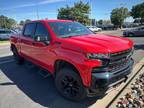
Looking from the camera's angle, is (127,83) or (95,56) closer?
(95,56)

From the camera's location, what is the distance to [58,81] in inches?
200

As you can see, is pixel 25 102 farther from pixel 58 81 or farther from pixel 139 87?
pixel 139 87

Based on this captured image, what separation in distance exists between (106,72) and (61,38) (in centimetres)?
154

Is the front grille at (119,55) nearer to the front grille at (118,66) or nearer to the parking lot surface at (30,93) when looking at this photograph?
the front grille at (118,66)

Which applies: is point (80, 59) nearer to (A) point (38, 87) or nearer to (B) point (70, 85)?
(B) point (70, 85)

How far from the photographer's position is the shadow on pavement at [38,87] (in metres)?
4.81

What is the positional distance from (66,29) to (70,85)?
1733 mm

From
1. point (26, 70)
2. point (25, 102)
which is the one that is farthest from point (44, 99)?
point (26, 70)

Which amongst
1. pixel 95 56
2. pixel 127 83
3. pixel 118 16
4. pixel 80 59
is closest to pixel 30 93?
pixel 80 59

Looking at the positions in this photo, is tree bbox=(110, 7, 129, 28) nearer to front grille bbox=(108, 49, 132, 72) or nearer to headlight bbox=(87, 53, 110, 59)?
front grille bbox=(108, 49, 132, 72)

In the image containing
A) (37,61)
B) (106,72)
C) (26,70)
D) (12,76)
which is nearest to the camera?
(106,72)

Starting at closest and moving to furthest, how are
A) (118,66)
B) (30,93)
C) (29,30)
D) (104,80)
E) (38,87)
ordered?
1. (104,80)
2. (118,66)
3. (30,93)
4. (38,87)
5. (29,30)

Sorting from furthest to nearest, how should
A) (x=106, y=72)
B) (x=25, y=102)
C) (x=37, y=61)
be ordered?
(x=37, y=61) < (x=25, y=102) < (x=106, y=72)

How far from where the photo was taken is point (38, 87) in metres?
5.96
